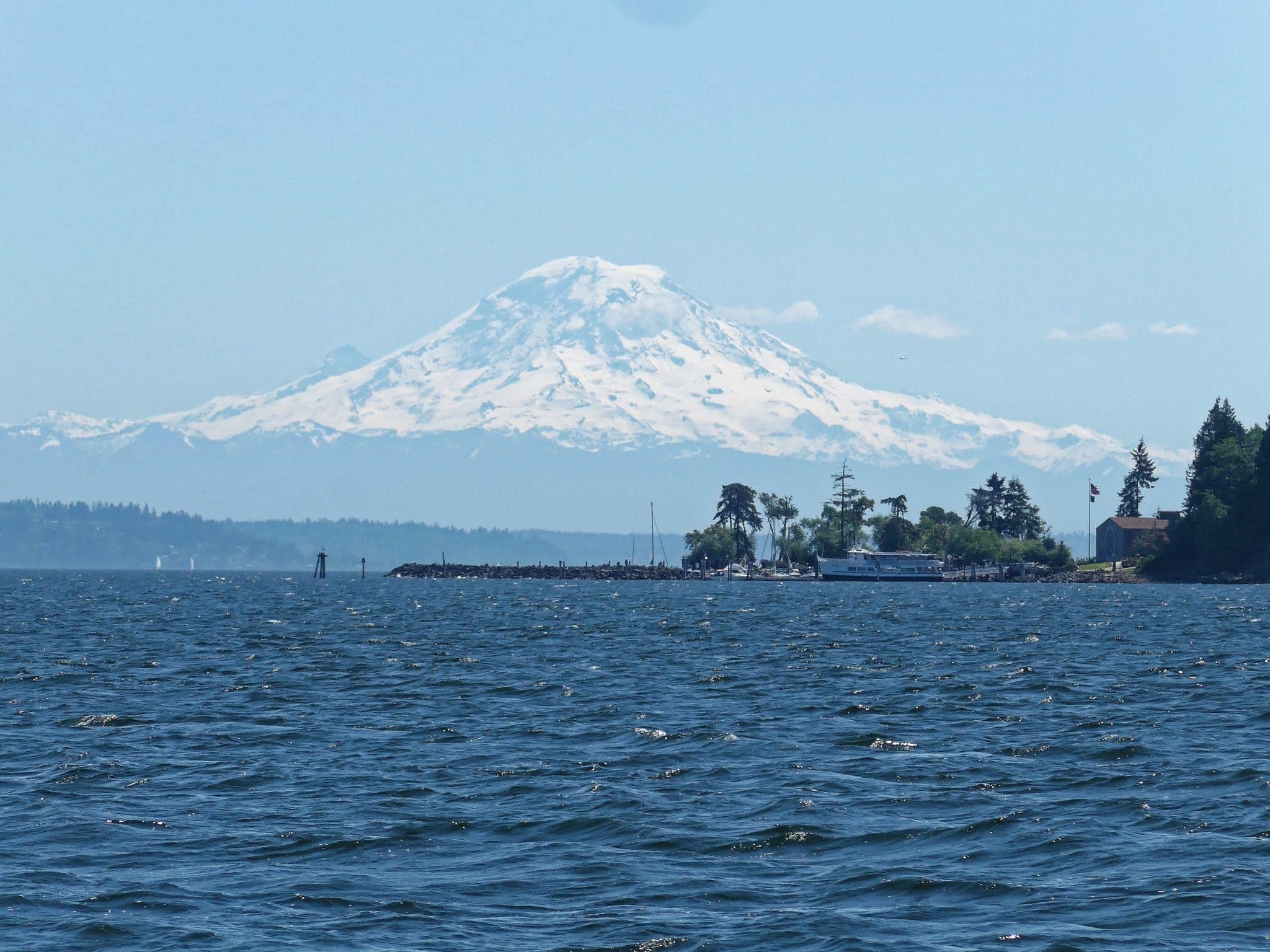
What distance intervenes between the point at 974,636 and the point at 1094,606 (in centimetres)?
5562

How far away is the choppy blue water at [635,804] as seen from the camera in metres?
21.8

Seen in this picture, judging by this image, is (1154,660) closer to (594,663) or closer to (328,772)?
(594,663)

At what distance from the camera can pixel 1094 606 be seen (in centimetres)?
13950

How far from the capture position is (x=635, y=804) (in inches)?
1195

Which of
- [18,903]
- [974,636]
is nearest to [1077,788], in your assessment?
[18,903]

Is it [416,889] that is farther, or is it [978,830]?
[978,830]

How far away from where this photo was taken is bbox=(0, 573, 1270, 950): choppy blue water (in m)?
21.8

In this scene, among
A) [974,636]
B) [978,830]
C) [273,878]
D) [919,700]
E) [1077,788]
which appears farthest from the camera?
[974,636]

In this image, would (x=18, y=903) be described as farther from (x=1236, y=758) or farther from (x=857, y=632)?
(x=857, y=632)

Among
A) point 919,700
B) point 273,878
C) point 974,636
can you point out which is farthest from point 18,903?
point 974,636

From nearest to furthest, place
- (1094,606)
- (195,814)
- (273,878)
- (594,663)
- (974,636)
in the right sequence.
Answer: (273,878) → (195,814) → (594,663) → (974,636) → (1094,606)

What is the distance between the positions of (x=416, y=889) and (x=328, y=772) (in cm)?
1127

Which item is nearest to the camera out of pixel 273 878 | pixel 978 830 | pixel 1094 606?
pixel 273 878

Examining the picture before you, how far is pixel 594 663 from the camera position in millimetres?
66500
